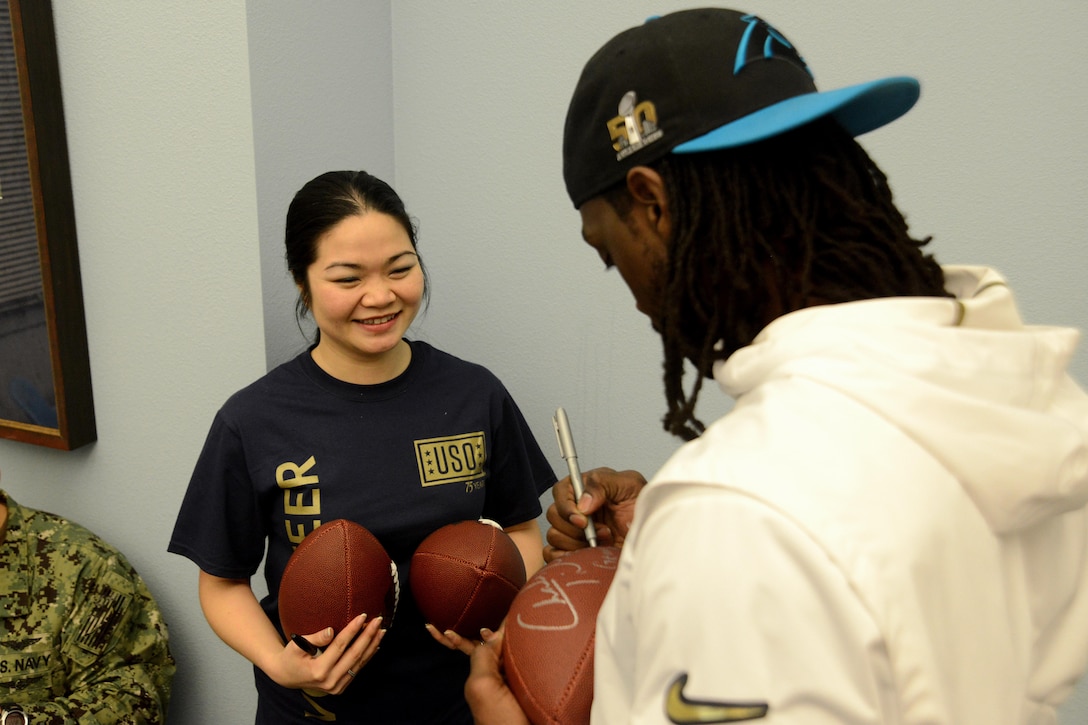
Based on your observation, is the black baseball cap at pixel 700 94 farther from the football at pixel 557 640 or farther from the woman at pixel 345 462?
the woman at pixel 345 462

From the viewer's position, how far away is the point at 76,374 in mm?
1683

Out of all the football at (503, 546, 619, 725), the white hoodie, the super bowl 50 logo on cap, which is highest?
the super bowl 50 logo on cap

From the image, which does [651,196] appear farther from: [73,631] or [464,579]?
[73,631]

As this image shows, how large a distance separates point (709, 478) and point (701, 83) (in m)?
0.34

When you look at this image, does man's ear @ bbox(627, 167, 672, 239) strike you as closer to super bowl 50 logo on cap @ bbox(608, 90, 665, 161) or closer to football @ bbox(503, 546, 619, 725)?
super bowl 50 logo on cap @ bbox(608, 90, 665, 161)

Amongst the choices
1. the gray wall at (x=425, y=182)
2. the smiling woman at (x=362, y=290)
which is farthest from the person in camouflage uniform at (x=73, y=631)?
the smiling woman at (x=362, y=290)

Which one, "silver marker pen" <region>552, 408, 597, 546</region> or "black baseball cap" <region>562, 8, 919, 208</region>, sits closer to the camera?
"black baseball cap" <region>562, 8, 919, 208</region>

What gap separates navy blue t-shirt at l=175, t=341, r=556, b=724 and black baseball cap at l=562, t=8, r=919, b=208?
653 millimetres

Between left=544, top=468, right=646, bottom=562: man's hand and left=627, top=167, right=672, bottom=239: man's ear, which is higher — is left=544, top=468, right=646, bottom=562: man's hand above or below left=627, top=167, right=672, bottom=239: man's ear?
below

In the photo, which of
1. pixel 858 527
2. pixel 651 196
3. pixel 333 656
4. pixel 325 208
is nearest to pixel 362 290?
pixel 325 208

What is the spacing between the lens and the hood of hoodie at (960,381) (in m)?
0.52

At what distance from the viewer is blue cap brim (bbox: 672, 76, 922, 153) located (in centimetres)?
61

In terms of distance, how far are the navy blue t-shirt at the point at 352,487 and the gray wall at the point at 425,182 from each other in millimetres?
321

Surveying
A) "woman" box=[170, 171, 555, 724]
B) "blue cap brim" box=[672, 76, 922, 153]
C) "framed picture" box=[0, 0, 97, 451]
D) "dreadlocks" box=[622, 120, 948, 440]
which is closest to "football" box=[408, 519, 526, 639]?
"woman" box=[170, 171, 555, 724]
